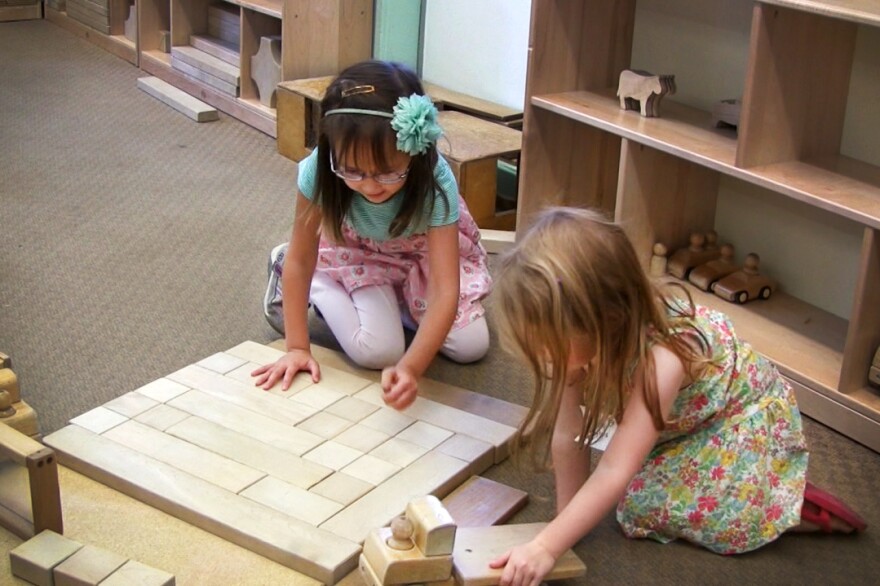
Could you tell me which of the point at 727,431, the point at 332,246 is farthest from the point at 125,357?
the point at 727,431

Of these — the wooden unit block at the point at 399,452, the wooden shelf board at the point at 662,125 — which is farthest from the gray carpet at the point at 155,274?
the wooden shelf board at the point at 662,125

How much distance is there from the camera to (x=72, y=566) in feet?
4.09

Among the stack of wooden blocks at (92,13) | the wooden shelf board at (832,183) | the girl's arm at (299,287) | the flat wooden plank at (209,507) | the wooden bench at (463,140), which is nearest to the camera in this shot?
the flat wooden plank at (209,507)

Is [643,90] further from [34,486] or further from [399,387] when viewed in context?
[34,486]

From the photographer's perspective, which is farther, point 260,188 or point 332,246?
point 260,188

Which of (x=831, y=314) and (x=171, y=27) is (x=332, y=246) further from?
(x=171, y=27)

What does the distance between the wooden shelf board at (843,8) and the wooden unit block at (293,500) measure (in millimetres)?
971

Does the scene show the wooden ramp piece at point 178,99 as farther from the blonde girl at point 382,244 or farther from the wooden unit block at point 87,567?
the wooden unit block at point 87,567

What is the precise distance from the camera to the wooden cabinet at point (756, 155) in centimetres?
171

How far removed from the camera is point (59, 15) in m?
4.34

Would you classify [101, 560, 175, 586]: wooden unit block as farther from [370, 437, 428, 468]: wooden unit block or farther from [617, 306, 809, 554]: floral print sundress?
[617, 306, 809, 554]: floral print sundress

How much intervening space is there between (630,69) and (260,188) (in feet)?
3.22

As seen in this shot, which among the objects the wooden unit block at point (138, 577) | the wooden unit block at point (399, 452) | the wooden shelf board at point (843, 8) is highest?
the wooden shelf board at point (843, 8)

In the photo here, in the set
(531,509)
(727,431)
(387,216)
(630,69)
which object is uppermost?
(630,69)
